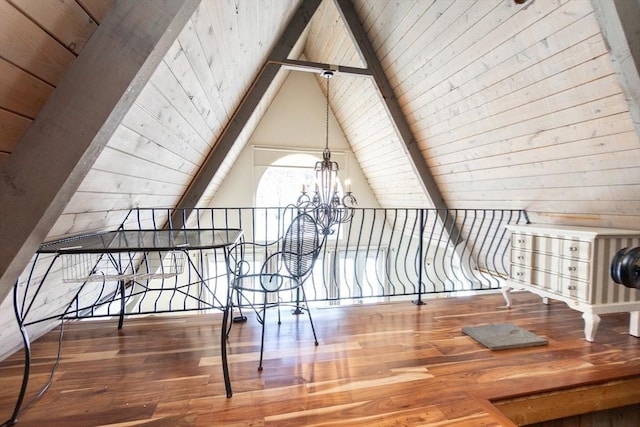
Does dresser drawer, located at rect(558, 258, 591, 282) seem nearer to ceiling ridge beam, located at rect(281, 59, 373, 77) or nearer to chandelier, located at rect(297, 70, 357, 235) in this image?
chandelier, located at rect(297, 70, 357, 235)

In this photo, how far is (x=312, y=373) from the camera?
1614mm

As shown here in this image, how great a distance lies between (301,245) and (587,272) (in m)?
2.08

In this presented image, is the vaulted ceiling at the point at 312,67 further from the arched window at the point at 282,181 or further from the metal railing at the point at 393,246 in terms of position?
the arched window at the point at 282,181

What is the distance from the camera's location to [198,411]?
1321 millimetres

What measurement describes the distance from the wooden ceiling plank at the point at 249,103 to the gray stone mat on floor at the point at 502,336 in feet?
9.67

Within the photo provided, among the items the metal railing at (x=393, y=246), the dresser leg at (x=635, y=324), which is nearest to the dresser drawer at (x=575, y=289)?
the dresser leg at (x=635, y=324)

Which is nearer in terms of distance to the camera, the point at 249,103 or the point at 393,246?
the point at 249,103

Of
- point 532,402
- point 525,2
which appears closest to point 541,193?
point 525,2

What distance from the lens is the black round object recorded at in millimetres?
1348

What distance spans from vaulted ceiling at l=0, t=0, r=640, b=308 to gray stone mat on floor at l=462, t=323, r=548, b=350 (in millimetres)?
1299

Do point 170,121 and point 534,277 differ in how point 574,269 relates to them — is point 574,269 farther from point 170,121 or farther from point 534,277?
point 170,121

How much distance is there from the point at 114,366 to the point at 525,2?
3492mm

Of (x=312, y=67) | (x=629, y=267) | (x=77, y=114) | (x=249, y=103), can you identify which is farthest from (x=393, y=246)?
(x=77, y=114)

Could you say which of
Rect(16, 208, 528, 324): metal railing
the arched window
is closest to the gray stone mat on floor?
Rect(16, 208, 528, 324): metal railing
